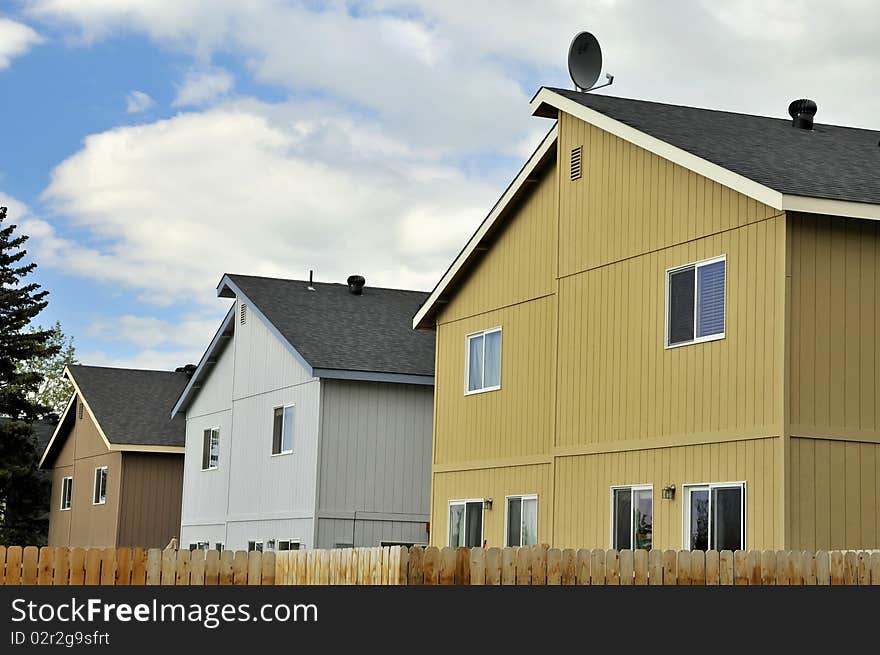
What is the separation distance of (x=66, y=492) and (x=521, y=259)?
27.7 m

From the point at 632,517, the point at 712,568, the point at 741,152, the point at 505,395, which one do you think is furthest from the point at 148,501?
the point at 712,568

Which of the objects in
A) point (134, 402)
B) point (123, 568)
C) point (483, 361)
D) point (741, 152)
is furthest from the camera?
point (134, 402)

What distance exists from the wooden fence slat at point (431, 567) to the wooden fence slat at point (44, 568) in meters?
3.80

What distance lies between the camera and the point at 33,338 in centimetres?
4784

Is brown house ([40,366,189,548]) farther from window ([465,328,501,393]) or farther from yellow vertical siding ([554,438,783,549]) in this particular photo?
yellow vertical siding ([554,438,783,549])

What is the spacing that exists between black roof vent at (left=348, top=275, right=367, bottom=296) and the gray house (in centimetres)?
3

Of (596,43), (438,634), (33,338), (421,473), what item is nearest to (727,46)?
(596,43)

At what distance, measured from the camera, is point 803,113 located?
22312 millimetres

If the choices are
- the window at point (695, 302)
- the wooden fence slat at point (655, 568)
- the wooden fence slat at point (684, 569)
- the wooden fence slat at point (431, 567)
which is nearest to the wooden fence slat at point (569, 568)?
the wooden fence slat at point (655, 568)

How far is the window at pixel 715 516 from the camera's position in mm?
17250

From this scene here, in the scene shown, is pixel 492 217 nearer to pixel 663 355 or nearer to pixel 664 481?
pixel 663 355

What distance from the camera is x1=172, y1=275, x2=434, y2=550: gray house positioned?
3002cm

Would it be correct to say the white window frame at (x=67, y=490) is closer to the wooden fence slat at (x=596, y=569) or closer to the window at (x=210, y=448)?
the window at (x=210, y=448)

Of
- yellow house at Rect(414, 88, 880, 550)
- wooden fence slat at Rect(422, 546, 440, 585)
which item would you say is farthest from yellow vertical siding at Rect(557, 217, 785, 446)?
wooden fence slat at Rect(422, 546, 440, 585)
